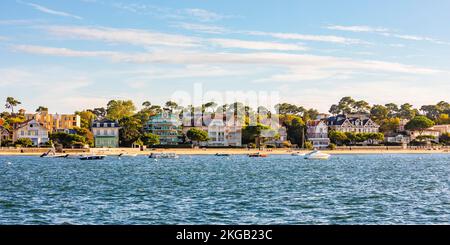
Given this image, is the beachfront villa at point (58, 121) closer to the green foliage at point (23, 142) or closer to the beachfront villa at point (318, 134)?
the green foliage at point (23, 142)

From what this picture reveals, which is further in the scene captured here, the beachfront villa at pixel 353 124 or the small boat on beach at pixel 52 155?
the beachfront villa at pixel 353 124

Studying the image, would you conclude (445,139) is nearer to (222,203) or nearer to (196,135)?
(196,135)

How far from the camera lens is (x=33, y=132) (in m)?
149

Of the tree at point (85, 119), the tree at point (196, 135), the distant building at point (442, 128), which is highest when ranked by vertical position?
the tree at point (85, 119)

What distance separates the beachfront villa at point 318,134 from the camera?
6590 inches

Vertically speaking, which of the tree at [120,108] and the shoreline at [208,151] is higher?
the tree at [120,108]

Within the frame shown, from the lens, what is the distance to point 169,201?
35750 millimetres

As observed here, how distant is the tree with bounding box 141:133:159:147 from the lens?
5851 inches

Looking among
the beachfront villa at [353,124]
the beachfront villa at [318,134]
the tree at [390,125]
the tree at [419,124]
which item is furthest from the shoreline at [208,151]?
the tree at [390,125]
